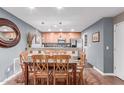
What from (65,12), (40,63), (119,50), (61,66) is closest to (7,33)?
(40,63)

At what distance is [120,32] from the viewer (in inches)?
204

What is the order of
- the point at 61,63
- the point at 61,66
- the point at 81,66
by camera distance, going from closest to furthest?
1. the point at 61,63
2. the point at 61,66
3. the point at 81,66

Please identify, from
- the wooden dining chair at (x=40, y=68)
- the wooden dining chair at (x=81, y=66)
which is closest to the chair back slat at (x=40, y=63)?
the wooden dining chair at (x=40, y=68)

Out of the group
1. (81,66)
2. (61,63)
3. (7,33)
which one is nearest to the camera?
(61,63)

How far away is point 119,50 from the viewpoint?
208 inches

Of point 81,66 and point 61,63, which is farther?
point 81,66

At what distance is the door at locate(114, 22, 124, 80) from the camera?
5.04 m

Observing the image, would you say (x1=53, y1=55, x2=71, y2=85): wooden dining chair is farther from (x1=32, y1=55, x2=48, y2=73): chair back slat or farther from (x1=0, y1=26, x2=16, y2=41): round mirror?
(x1=0, y1=26, x2=16, y2=41): round mirror

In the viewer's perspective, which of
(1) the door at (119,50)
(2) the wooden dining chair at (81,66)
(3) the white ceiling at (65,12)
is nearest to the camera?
(2) the wooden dining chair at (81,66)

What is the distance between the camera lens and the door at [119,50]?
5.04 meters

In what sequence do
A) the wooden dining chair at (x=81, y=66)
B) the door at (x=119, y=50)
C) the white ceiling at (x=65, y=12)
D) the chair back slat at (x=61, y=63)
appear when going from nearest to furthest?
the chair back slat at (x=61, y=63), the wooden dining chair at (x=81, y=66), the white ceiling at (x=65, y=12), the door at (x=119, y=50)

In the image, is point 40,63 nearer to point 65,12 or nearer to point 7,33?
point 7,33

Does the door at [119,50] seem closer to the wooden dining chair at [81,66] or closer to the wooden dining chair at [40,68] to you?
the wooden dining chair at [81,66]

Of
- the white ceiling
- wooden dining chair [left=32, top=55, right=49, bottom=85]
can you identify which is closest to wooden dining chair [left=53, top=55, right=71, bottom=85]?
wooden dining chair [left=32, top=55, right=49, bottom=85]
